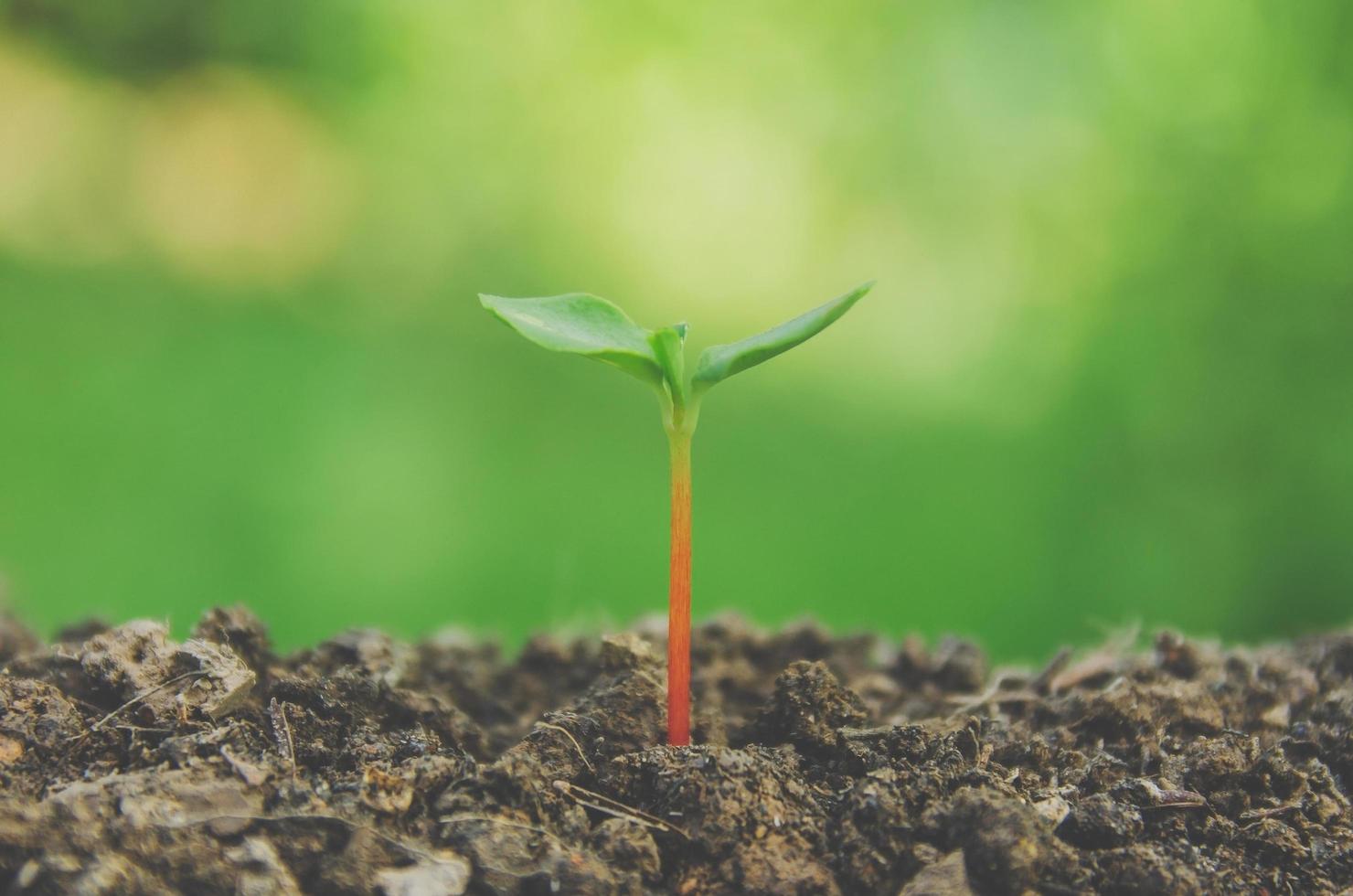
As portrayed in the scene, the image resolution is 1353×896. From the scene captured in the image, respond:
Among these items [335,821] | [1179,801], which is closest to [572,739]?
[335,821]

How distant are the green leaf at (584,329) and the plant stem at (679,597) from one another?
0.06 metres

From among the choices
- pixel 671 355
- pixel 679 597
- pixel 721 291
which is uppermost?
pixel 721 291

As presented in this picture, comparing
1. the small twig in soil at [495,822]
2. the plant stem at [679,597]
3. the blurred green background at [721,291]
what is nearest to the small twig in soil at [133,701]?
the small twig in soil at [495,822]

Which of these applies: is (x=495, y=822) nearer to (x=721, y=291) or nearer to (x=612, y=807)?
(x=612, y=807)

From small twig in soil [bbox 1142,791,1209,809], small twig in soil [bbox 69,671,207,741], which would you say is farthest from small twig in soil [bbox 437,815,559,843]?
small twig in soil [bbox 1142,791,1209,809]

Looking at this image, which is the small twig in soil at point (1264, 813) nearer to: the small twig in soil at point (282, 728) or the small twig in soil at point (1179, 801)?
the small twig in soil at point (1179, 801)

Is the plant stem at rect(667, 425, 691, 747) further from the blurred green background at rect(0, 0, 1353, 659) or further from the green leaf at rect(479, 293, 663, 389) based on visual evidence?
the blurred green background at rect(0, 0, 1353, 659)

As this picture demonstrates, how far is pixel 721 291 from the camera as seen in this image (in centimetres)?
308

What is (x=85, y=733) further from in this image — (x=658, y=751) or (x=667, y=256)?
(x=667, y=256)

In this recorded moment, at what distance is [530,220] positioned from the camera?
121 inches

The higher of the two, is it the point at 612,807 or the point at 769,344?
the point at 769,344

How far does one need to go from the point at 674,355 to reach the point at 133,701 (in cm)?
54

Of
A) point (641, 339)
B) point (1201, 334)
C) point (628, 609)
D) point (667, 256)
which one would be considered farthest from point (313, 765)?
point (1201, 334)

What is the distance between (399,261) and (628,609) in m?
1.18
